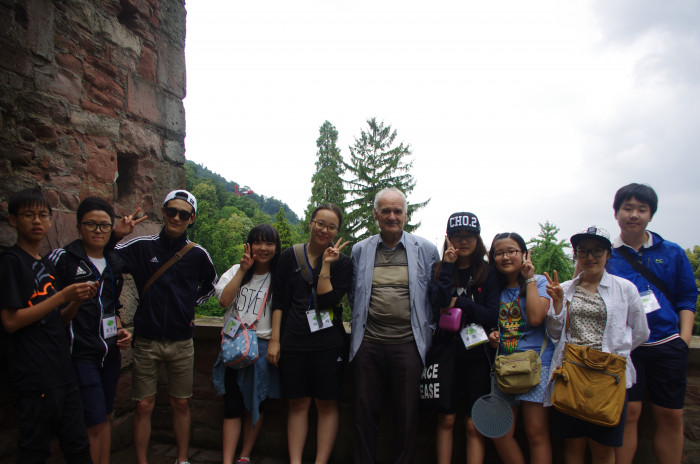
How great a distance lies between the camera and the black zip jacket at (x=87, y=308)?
2.43 meters

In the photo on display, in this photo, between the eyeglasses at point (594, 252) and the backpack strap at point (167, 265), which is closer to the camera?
the eyeglasses at point (594, 252)

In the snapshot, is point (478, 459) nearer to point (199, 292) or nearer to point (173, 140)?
point (199, 292)

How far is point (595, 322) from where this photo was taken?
2.46 metres

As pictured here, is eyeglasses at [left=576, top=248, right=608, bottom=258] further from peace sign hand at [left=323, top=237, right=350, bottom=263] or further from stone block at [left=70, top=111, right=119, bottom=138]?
stone block at [left=70, top=111, right=119, bottom=138]

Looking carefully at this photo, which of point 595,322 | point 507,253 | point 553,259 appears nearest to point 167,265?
point 507,253

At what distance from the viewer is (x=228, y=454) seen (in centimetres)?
291

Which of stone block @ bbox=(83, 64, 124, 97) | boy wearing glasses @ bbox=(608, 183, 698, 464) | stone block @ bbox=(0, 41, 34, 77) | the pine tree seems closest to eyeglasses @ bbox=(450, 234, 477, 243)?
boy wearing glasses @ bbox=(608, 183, 698, 464)

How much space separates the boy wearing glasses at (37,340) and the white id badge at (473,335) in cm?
215

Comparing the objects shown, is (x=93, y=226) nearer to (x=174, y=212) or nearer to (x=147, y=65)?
(x=174, y=212)

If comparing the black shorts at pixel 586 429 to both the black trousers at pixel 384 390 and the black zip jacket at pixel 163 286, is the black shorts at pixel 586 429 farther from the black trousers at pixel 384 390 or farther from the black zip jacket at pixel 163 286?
the black zip jacket at pixel 163 286

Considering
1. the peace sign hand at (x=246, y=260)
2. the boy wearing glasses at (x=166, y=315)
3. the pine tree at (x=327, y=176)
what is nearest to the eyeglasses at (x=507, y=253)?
the peace sign hand at (x=246, y=260)

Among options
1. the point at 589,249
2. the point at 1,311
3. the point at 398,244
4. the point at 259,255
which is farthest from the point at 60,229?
the point at 589,249

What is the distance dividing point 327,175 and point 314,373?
29929 mm

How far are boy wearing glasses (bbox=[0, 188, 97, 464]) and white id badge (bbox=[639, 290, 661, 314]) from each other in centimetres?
320
